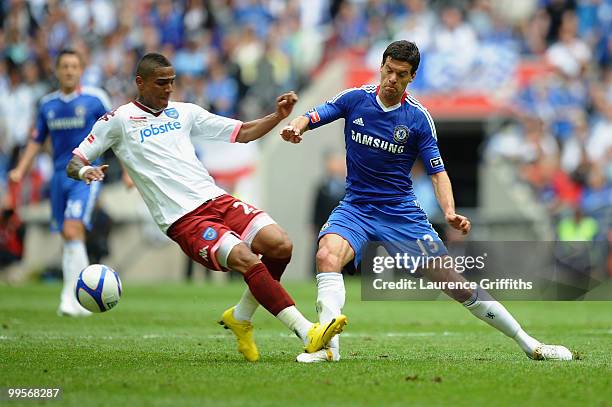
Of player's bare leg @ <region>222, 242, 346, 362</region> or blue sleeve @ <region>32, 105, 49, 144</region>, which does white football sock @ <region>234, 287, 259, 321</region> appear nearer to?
player's bare leg @ <region>222, 242, 346, 362</region>

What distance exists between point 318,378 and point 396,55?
9.21ft

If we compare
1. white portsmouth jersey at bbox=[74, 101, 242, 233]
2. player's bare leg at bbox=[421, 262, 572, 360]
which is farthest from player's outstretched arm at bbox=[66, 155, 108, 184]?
player's bare leg at bbox=[421, 262, 572, 360]

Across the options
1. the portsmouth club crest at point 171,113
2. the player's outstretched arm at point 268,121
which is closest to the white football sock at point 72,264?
the portsmouth club crest at point 171,113

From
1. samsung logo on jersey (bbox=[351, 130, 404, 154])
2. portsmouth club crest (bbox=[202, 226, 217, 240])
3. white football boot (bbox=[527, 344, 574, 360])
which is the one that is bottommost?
→ white football boot (bbox=[527, 344, 574, 360])

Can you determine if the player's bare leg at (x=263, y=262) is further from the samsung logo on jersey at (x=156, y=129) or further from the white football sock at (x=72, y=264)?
Answer: the white football sock at (x=72, y=264)

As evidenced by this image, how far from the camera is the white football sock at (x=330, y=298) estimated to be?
909cm

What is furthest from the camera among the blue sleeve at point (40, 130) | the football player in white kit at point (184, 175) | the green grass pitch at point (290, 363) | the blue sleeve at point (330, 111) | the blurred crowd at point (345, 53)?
the blurred crowd at point (345, 53)

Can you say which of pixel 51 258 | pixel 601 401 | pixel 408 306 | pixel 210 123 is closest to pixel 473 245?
pixel 408 306

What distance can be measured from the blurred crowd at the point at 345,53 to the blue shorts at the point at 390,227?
42.5ft

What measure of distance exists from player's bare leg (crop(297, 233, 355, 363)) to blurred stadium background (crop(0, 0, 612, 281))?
1209 centimetres

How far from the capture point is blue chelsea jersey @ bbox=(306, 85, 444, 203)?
9.69 m

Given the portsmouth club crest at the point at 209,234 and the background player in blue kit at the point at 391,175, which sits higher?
the background player in blue kit at the point at 391,175

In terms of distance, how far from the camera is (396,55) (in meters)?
9.42

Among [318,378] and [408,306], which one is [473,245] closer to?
[408,306]
